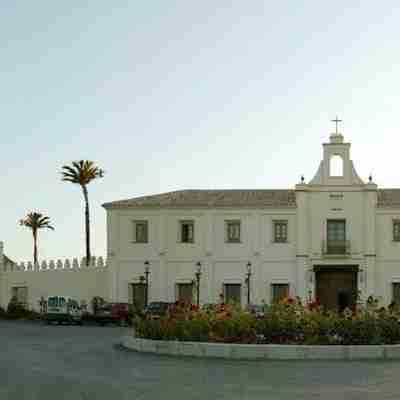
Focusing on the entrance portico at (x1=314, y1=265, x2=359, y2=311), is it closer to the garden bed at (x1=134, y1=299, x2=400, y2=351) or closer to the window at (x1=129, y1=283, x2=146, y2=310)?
the window at (x1=129, y1=283, x2=146, y2=310)

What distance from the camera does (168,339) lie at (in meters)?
26.9

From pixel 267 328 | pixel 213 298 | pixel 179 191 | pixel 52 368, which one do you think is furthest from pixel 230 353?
pixel 179 191

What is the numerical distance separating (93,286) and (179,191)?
25.2 ft

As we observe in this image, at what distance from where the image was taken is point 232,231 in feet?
191

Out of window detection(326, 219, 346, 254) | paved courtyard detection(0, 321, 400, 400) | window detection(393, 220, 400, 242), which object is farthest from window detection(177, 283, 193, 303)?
paved courtyard detection(0, 321, 400, 400)

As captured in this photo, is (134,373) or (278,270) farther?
(278,270)

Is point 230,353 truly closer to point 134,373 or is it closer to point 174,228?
A: point 134,373

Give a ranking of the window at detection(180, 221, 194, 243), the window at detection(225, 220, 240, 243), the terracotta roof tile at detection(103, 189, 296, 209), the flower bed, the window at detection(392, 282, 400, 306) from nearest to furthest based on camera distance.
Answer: the flower bed
the window at detection(392, 282, 400, 306)
the terracotta roof tile at detection(103, 189, 296, 209)
the window at detection(225, 220, 240, 243)
the window at detection(180, 221, 194, 243)

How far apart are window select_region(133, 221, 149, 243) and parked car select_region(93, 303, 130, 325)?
6191 millimetres

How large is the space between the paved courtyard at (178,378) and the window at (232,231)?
106 feet

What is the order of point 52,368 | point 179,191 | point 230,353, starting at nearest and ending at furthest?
1. point 52,368
2. point 230,353
3. point 179,191

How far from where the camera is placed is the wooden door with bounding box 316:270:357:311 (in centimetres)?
5716

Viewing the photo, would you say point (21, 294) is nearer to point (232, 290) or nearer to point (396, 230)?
point (232, 290)

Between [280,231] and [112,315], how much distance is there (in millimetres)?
10969
